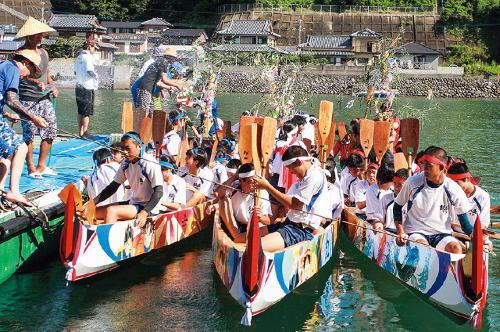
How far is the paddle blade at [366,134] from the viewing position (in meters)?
11.7

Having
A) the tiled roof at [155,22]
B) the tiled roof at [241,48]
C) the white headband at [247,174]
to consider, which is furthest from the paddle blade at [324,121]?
the tiled roof at [155,22]

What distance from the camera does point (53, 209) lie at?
8344 mm

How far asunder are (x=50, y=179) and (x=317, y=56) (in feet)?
170

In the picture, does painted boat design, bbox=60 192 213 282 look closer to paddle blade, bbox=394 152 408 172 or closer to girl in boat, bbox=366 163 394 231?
girl in boat, bbox=366 163 394 231

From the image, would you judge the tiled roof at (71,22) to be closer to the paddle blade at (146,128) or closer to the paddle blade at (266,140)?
the paddle blade at (146,128)

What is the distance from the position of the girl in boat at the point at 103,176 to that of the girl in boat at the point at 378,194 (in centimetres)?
303

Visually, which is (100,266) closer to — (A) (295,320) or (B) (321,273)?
(A) (295,320)

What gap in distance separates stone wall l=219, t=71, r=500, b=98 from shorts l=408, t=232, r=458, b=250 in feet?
154

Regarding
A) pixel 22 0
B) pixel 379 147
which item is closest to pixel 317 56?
pixel 22 0

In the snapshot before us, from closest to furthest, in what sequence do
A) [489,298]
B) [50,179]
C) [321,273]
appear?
[489,298] → [321,273] → [50,179]

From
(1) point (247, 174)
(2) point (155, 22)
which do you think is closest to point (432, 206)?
(1) point (247, 174)

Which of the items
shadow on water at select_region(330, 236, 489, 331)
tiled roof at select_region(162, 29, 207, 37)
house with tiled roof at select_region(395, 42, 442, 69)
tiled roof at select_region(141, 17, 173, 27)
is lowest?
shadow on water at select_region(330, 236, 489, 331)

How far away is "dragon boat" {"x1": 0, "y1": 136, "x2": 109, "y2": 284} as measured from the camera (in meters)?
7.55

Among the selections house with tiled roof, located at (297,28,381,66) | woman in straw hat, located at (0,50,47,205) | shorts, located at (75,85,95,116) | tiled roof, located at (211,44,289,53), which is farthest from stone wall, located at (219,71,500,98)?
woman in straw hat, located at (0,50,47,205)
